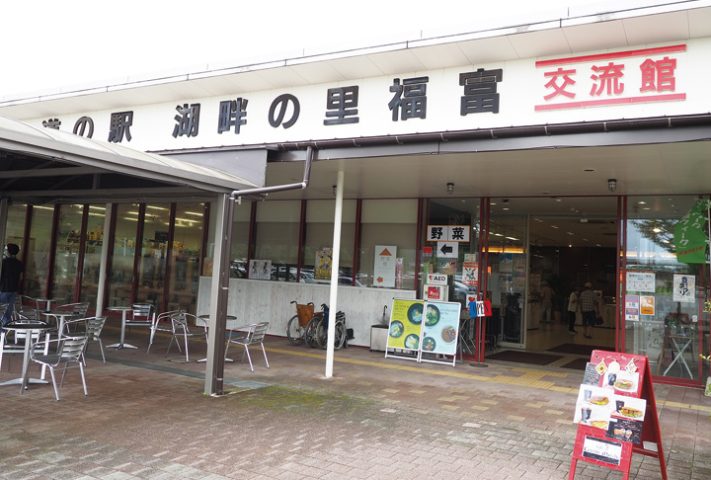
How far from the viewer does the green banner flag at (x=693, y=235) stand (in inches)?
323

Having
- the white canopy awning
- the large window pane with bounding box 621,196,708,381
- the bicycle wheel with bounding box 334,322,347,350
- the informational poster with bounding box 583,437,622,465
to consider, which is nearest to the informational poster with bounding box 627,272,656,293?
the large window pane with bounding box 621,196,708,381

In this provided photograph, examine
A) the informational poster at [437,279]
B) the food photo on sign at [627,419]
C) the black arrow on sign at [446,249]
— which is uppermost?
the black arrow on sign at [446,249]

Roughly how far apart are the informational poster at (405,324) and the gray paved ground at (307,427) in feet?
4.72

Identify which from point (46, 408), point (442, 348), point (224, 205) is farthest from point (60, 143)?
point (442, 348)

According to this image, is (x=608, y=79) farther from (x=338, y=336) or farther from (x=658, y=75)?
(x=338, y=336)

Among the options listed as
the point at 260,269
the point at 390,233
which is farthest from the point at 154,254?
the point at 390,233

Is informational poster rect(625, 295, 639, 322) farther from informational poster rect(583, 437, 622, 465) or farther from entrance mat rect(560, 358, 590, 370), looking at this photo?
informational poster rect(583, 437, 622, 465)

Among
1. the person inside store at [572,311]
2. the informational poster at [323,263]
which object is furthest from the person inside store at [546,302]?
the informational poster at [323,263]

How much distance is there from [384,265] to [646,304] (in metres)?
4.70

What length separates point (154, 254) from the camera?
13469 mm

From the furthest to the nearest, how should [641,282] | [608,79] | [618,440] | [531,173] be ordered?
1. [641,282]
2. [531,173]
3. [608,79]
4. [618,440]

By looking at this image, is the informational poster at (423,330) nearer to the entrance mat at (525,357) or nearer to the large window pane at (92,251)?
the entrance mat at (525,357)

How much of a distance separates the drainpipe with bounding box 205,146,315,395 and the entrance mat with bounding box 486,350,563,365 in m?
5.56

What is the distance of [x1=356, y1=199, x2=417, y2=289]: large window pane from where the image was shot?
10625 mm
